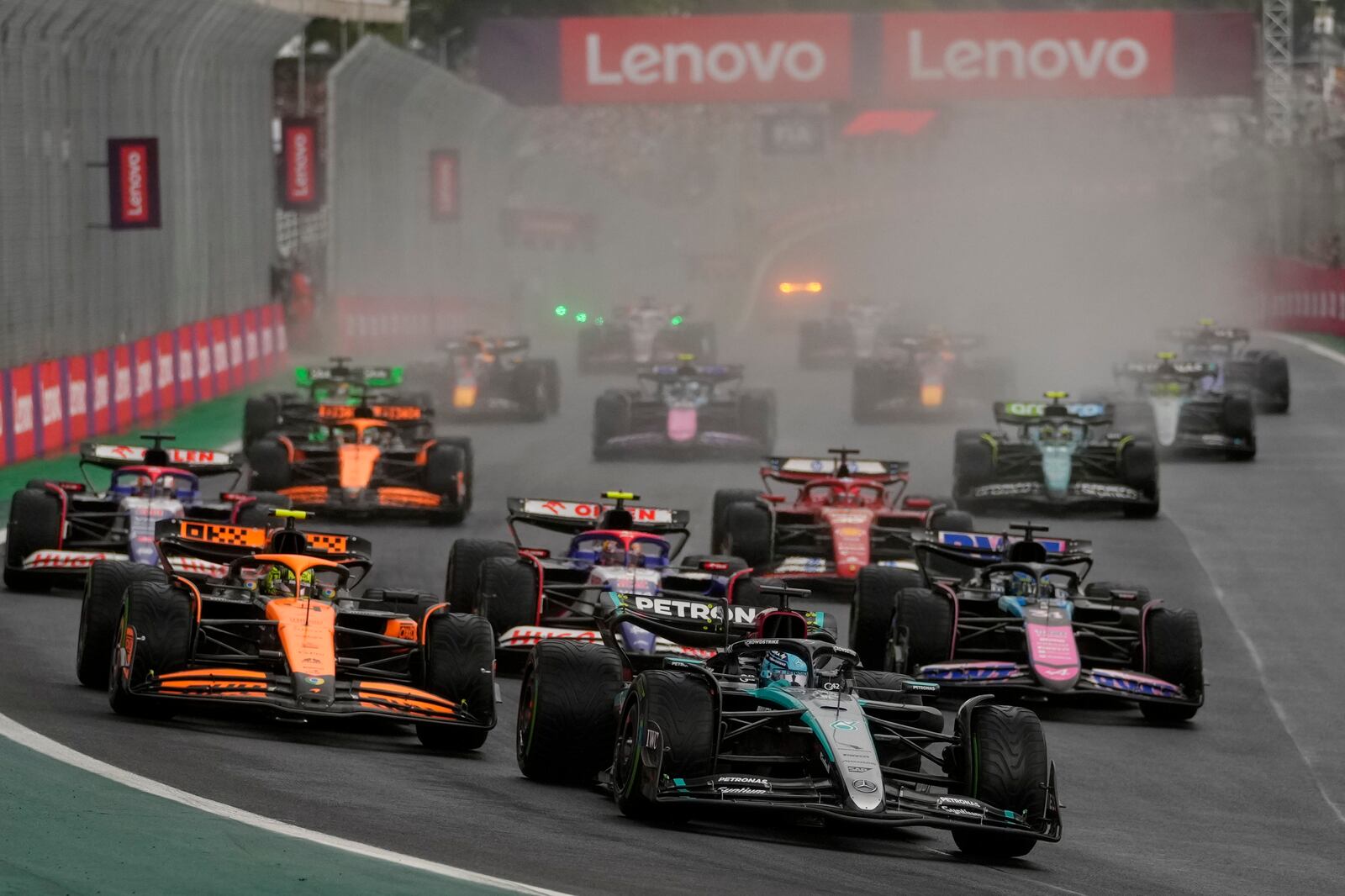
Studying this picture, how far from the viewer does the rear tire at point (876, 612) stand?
18000 millimetres

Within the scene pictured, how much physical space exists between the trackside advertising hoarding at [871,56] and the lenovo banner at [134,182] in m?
27.5

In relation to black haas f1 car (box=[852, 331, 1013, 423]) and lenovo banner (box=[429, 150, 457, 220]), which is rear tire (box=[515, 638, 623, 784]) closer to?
black haas f1 car (box=[852, 331, 1013, 423])

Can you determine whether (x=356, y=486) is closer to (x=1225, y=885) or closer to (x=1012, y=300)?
(x=1225, y=885)

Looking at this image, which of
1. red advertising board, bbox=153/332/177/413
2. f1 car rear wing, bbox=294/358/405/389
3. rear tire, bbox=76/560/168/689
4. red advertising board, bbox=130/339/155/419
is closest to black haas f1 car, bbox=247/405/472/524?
f1 car rear wing, bbox=294/358/405/389

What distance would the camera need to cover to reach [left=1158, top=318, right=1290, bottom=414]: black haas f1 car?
127 ft

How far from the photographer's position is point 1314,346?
5431 cm

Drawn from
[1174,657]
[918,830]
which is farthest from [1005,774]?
[1174,657]

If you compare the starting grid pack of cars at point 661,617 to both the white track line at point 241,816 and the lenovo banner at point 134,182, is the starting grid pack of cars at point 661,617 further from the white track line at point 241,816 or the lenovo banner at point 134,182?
the lenovo banner at point 134,182

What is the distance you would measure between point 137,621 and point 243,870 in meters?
4.62

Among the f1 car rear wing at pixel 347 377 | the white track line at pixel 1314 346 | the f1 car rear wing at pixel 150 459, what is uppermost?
the f1 car rear wing at pixel 347 377

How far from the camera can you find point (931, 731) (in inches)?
508

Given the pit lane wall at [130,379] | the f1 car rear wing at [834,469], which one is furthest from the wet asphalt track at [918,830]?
the pit lane wall at [130,379]

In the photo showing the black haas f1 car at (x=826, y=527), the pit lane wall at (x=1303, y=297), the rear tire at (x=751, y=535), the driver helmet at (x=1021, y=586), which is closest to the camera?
the driver helmet at (x=1021, y=586)

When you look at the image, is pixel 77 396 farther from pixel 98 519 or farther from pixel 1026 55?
pixel 1026 55
